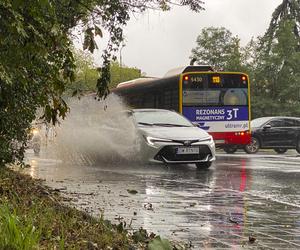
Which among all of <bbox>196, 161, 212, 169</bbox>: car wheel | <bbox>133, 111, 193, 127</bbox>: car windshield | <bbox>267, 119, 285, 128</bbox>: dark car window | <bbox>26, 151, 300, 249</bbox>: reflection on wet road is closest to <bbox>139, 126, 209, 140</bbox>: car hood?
<bbox>133, 111, 193, 127</bbox>: car windshield

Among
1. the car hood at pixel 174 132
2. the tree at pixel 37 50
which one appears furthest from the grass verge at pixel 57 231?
the car hood at pixel 174 132

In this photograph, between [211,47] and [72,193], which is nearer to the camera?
[72,193]

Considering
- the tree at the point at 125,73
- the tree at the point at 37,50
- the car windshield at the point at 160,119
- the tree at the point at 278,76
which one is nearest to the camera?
the tree at the point at 37,50

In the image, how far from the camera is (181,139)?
43.5 feet

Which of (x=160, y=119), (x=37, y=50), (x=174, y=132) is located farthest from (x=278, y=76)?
(x=37, y=50)

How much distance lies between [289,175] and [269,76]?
32.0m

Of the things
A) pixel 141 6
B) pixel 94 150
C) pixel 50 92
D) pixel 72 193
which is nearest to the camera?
pixel 50 92

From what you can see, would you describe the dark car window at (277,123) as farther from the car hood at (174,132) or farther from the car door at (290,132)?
the car hood at (174,132)

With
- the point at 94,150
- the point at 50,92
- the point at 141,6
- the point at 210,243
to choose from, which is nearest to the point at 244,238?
the point at 210,243

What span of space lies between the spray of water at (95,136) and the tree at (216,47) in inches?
1346

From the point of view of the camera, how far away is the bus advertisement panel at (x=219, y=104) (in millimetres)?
21453

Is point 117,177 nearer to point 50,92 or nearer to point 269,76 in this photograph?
point 50,92

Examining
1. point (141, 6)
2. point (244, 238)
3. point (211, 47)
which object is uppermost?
point (211, 47)

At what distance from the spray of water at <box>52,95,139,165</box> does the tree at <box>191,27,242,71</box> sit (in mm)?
34200
